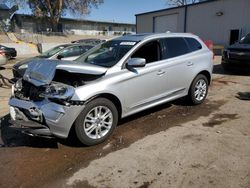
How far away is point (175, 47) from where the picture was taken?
18.6 feet

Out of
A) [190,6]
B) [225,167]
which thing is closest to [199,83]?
[225,167]

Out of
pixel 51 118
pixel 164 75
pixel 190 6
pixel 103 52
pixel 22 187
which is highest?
pixel 190 6

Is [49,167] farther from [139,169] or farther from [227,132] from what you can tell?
[227,132]

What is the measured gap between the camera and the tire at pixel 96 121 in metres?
4.01

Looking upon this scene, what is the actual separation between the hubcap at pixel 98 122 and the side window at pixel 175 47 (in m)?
1.93

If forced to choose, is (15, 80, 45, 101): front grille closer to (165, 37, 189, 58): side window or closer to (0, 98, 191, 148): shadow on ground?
(0, 98, 191, 148): shadow on ground

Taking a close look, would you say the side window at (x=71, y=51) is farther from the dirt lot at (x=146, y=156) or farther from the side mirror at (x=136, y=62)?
the side mirror at (x=136, y=62)

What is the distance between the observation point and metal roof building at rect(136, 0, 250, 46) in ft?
83.6

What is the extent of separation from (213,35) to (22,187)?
28.2m

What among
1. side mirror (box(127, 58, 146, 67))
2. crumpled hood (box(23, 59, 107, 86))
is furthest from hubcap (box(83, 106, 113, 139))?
side mirror (box(127, 58, 146, 67))

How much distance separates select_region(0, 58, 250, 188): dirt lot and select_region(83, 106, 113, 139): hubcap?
0.21 meters

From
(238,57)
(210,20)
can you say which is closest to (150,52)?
(238,57)

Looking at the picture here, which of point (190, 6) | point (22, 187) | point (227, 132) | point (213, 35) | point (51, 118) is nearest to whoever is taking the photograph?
point (22, 187)

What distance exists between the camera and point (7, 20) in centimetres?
4850
